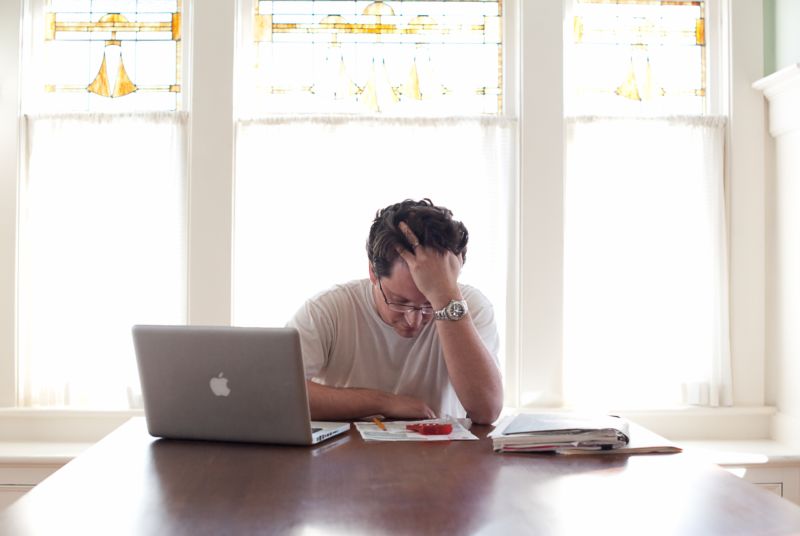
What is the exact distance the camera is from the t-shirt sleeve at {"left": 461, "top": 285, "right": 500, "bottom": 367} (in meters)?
2.48

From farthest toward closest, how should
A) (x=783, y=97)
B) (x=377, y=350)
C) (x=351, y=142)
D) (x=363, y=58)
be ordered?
(x=363, y=58)
(x=351, y=142)
(x=783, y=97)
(x=377, y=350)

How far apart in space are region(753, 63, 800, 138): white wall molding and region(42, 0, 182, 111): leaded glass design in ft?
8.57

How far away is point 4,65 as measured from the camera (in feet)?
12.3

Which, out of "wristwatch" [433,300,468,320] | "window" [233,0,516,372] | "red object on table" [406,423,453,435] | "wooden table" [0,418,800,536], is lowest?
"wooden table" [0,418,800,536]

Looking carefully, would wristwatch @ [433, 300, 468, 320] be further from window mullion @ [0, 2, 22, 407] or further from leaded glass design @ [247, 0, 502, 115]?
window mullion @ [0, 2, 22, 407]

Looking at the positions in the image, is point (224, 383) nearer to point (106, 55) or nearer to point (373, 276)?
point (373, 276)

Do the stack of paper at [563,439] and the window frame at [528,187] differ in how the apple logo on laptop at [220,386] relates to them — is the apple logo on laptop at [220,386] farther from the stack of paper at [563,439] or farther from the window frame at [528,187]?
the window frame at [528,187]

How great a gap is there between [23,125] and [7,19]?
1.56 ft

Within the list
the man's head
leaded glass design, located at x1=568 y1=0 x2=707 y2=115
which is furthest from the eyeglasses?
leaded glass design, located at x1=568 y1=0 x2=707 y2=115

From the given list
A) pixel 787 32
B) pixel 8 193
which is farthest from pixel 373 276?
pixel 787 32

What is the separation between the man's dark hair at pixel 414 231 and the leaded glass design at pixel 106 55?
195 centimetres

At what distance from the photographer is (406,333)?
2.43 metres

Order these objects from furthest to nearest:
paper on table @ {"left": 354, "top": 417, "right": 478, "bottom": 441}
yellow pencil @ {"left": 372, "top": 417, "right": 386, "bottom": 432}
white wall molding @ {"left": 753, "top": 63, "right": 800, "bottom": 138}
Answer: white wall molding @ {"left": 753, "top": 63, "right": 800, "bottom": 138}, yellow pencil @ {"left": 372, "top": 417, "right": 386, "bottom": 432}, paper on table @ {"left": 354, "top": 417, "right": 478, "bottom": 441}

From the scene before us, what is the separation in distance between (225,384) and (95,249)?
2.17 m
